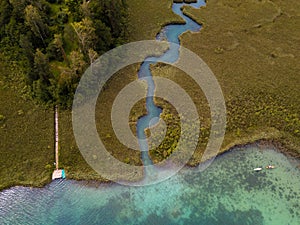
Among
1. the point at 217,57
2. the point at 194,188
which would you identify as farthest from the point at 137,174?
the point at 217,57

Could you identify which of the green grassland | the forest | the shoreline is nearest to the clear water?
the shoreline

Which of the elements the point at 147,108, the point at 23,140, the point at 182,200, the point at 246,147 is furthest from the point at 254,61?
the point at 23,140

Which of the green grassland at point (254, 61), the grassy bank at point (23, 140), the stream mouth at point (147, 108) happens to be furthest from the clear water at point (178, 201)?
the green grassland at point (254, 61)

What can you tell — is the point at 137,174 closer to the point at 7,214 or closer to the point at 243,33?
the point at 7,214

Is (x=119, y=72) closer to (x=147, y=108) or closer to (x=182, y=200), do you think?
(x=147, y=108)

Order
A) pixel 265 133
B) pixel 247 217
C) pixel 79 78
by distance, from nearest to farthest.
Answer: pixel 247 217
pixel 265 133
pixel 79 78

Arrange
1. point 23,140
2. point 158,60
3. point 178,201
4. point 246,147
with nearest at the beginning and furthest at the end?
point 178,201 → point 23,140 → point 246,147 → point 158,60
